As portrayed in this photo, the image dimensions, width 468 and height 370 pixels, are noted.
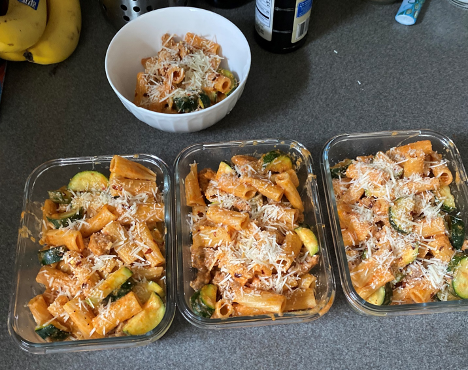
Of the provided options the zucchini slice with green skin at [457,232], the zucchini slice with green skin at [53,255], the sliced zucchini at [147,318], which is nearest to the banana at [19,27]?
the zucchini slice with green skin at [53,255]

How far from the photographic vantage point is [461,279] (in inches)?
45.4

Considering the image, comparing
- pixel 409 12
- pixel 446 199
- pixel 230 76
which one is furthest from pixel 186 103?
pixel 409 12

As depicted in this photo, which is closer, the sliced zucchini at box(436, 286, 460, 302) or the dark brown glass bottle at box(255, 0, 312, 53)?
the sliced zucchini at box(436, 286, 460, 302)

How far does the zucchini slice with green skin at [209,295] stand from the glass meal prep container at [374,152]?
1.28 feet

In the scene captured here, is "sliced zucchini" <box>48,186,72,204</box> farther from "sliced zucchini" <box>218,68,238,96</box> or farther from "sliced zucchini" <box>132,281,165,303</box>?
"sliced zucchini" <box>218,68,238,96</box>

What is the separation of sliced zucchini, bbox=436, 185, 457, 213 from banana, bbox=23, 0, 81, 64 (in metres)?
1.54

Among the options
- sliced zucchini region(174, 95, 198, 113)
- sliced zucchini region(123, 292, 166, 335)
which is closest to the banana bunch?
sliced zucchini region(174, 95, 198, 113)

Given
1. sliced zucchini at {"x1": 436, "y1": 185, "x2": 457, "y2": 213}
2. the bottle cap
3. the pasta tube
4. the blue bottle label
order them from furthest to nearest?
the bottle cap < the blue bottle label < sliced zucchini at {"x1": 436, "y1": 185, "x2": 457, "y2": 213} < the pasta tube

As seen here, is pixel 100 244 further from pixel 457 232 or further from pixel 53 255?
pixel 457 232

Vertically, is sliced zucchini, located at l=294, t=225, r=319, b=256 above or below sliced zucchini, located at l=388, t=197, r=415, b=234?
below

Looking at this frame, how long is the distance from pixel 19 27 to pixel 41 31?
10 cm

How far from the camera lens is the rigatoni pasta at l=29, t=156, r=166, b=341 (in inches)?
43.1

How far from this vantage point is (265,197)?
130cm

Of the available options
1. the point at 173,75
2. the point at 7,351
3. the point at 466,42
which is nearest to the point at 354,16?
the point at 466,42
